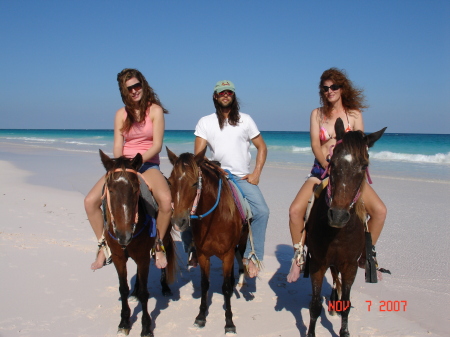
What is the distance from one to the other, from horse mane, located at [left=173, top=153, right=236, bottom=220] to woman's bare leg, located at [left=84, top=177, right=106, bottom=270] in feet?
3.00

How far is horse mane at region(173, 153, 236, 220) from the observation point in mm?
3730

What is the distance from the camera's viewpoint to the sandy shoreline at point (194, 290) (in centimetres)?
414

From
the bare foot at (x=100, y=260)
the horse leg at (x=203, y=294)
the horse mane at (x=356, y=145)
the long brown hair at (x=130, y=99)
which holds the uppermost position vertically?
the long brown hair at (x=130, y=99)

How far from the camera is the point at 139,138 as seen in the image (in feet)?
14.7

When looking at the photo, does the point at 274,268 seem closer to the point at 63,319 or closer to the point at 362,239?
the point at 362,239

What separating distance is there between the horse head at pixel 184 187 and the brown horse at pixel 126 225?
Answer: 13.7 inches

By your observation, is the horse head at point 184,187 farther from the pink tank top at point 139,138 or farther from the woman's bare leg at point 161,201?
the pink tank top at point 139,138

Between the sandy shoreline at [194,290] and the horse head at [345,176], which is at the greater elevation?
the horse head at [345,176]

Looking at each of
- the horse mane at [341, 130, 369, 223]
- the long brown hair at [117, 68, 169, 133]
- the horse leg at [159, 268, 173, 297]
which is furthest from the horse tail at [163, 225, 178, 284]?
the horse mane at [341, 130, 369, 223]

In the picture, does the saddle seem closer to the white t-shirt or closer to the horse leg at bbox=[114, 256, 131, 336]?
the white t-shirt

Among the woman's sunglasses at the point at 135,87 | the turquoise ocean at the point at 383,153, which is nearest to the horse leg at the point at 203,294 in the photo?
the woman's sunglasses at the point at 135,87

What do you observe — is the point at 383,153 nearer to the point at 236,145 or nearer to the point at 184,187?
the point at 236,145

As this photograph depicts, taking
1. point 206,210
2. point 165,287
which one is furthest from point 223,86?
point 165,287

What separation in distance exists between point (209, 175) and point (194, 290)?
6.45 feet
